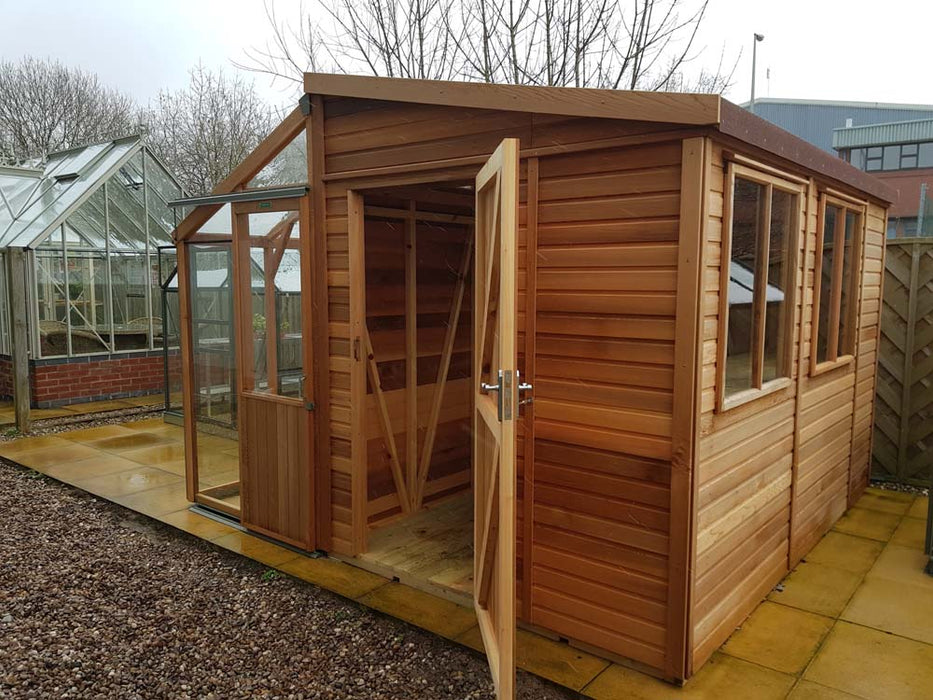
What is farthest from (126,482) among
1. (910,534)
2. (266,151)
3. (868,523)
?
(910,534)

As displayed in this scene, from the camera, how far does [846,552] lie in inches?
176

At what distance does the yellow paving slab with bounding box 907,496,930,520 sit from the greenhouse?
25.0ft

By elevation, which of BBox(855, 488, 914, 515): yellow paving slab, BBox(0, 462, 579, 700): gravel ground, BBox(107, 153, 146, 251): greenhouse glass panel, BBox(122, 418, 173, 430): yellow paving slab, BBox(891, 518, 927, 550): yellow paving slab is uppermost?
BBox(107, 153, 146, 251): greenhouse glass panel

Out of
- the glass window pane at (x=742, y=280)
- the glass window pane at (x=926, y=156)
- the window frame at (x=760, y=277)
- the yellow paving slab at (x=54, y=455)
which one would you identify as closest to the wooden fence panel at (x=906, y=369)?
the window frame at (x=760, y=277)

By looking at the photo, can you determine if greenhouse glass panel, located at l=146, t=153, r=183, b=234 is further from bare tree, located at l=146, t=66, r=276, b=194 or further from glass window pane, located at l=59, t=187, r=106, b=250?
bare tree, located at l=146, t=66, r=276, b=194

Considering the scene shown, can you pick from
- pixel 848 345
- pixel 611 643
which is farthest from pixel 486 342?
pixel 848 345

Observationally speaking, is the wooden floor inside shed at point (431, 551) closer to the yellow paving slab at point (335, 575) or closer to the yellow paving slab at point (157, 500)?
the yellow paving slab at point (335, 575)

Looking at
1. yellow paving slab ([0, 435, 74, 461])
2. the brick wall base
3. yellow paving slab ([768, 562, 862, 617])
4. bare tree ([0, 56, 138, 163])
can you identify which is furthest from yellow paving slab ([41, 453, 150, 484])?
bare tree ([0, 56, 138, 163])

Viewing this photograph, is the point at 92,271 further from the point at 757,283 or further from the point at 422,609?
the point at 757,283

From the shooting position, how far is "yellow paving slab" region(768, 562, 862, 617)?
372cm

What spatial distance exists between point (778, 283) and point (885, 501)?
2.91m

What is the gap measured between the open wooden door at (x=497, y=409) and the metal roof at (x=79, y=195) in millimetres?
7456

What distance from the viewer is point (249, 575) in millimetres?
4129

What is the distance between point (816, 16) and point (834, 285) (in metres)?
9.01
